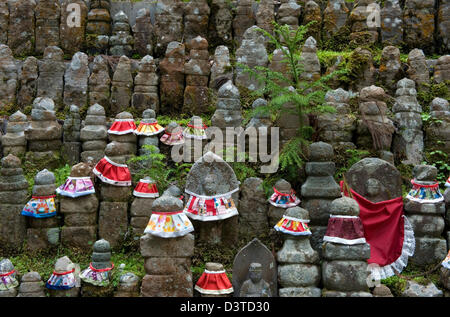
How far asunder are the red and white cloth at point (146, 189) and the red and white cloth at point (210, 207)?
0.59 metres

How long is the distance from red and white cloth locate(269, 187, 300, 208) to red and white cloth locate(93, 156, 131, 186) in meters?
2.09

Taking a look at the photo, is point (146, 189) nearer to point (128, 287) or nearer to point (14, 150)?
point (128, 287)

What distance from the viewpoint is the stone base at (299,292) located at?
5848mm

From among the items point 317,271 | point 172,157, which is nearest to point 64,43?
point 172,157

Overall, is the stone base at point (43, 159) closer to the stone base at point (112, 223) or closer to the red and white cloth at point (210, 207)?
the stone base at point (112, 223)

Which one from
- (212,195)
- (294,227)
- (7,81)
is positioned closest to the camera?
(294,227)

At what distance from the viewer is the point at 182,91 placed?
9219mm

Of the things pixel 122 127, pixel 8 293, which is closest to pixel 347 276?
pixel 8 293

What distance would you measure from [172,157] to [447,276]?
4266 mm

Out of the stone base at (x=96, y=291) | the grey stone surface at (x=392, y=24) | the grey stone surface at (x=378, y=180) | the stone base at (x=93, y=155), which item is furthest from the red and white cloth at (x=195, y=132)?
the grey stone surface at (x=392, y=24)

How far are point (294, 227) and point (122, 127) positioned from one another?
3.34 m

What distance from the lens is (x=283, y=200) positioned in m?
6.72

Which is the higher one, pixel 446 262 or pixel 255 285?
pixel 446 262

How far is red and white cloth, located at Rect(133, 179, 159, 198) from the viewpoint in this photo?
682cm
